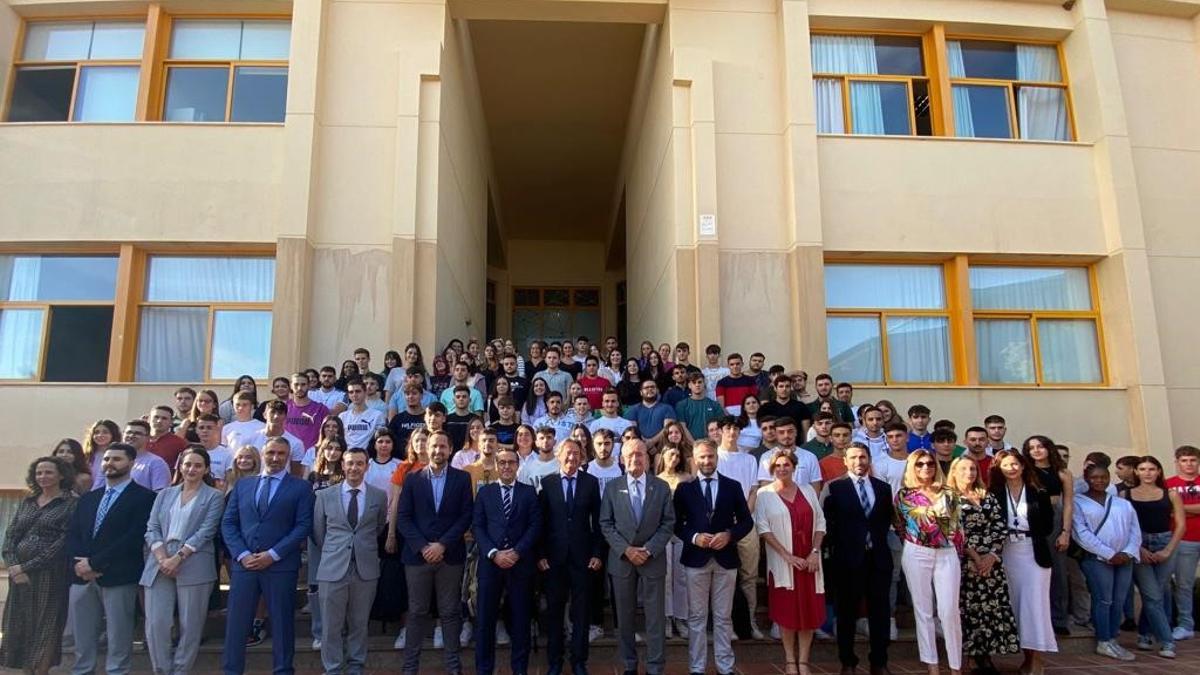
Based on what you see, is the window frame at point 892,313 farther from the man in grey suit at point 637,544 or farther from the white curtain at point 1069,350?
the man in grey suit at point 637,544

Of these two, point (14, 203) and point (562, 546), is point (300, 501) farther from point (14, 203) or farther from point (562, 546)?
point (14, 203)

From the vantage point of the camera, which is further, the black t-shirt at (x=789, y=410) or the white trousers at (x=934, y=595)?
the black t-shirt at (x=789, y=410)

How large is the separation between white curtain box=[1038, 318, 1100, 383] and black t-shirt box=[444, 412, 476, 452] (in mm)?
8492

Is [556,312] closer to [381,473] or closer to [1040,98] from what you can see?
[1040,98]

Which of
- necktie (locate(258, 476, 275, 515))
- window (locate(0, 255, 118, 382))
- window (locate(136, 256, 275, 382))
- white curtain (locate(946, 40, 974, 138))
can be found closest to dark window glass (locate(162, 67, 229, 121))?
window (locate(136, 256, 275, 382))

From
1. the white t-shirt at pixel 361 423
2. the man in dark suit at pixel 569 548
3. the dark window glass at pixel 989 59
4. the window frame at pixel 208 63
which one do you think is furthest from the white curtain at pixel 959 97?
the window frame at pixel 208 63

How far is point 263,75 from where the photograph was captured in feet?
34.6

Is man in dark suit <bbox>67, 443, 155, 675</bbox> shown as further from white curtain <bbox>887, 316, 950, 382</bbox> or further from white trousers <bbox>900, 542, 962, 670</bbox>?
white curtain <bbox>887, 316, 950, 382</bbox>

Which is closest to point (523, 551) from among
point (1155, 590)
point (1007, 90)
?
point (1155, 590)

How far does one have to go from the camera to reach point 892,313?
10500mm

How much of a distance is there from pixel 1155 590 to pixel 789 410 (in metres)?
3.46

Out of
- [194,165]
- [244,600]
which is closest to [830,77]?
[194,165]

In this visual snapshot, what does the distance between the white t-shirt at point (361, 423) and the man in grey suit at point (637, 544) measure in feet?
9.54

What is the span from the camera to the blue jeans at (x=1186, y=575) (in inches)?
263
